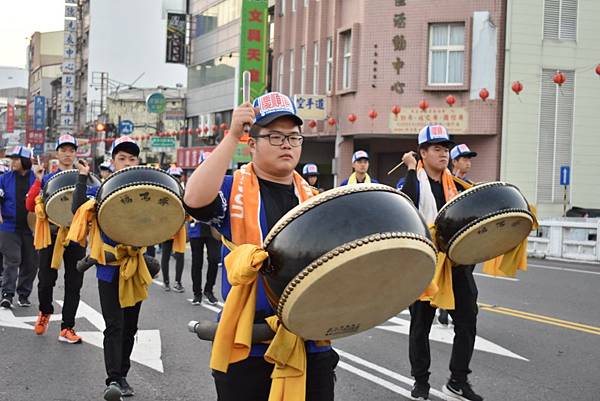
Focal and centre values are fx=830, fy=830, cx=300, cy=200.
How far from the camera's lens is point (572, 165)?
27.9 meters

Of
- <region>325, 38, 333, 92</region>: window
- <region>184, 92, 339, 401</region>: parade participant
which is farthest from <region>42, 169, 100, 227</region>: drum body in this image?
<region>325, 38, 333, 92</region>: window

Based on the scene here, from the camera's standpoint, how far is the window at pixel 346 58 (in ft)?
103

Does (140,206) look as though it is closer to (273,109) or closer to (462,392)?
(273,109)

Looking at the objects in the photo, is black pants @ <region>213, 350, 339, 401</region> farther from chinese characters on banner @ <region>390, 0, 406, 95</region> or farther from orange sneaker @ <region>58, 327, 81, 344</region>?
chinese characters on banner @ <region>390, 0, 406, 95</region>

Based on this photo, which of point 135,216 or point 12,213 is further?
point 12,213

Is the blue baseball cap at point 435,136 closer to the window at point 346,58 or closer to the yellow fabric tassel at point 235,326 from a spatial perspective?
the yellow fabric tassel at point 235,326

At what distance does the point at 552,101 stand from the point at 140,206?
24184 mm

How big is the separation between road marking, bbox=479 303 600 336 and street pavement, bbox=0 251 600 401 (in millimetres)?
12

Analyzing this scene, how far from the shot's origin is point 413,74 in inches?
1138

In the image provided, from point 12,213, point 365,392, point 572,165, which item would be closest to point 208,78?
point 572,165

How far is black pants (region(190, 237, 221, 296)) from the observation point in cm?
1212

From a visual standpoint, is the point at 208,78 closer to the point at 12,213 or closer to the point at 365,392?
the point at 12,213

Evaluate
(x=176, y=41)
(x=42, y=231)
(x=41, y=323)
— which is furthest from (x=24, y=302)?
(x=176, y=41)

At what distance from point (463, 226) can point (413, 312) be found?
3.78 ft
